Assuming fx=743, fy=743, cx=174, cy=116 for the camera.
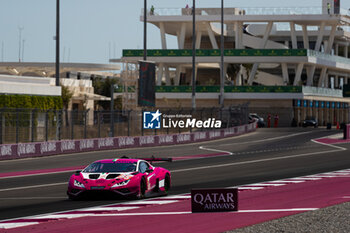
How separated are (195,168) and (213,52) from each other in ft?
203

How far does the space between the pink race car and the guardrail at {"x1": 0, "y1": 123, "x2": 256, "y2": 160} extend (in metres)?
19.3

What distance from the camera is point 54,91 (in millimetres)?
59250

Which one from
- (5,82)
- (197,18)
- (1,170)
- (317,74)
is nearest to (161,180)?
(1,170)

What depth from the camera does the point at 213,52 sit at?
3696 inches

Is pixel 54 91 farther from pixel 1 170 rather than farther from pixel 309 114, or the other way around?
pixel 309 114

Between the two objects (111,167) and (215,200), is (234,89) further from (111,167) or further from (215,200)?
(215,200)

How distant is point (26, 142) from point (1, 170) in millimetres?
8604

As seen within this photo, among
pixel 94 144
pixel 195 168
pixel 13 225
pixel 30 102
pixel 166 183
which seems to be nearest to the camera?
pixel 13 225

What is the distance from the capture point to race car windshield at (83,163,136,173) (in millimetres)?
19897

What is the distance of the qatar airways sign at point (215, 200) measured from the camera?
1484 cm

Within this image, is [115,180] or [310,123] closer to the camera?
[115,180]

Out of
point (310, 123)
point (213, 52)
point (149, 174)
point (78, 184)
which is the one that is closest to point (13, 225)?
point (78, 184)

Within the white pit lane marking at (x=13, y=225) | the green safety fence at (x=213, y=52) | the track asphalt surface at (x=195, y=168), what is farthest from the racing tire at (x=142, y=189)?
the green safety fence at (x=213, y=52)

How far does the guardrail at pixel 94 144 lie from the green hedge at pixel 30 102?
23.7ft
